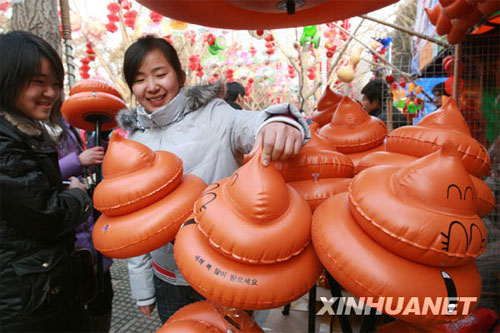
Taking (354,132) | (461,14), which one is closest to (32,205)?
(354,132)

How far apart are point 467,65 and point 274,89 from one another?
14322mm

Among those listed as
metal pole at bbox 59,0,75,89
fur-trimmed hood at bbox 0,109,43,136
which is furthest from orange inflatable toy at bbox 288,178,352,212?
metal pole at bbox 59,0,75,89

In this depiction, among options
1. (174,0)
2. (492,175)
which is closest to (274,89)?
(492,175)

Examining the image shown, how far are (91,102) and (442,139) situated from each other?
2.02m

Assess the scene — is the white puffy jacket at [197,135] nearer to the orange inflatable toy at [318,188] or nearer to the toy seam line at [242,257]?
the orange inflatable toy at [318,188]

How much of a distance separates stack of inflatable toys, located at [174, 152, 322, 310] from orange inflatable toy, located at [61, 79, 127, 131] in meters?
1.51

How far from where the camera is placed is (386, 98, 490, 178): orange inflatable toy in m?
1.18

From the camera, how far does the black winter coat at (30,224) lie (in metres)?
1.30

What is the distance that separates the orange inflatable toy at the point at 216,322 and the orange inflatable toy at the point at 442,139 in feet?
3.05

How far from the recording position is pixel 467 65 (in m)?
4.02

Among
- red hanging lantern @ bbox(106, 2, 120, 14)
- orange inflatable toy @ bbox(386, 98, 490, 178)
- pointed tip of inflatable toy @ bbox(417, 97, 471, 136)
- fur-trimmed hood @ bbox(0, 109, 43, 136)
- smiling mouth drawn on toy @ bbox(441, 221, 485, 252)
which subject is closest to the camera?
smiling mouth drawn on toy @ bbox(441, 221, 485, 252)

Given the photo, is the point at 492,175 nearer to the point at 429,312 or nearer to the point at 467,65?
the point at 467,65

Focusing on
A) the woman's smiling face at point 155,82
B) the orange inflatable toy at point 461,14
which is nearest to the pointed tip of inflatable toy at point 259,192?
the woman's smiling face at point 155,82

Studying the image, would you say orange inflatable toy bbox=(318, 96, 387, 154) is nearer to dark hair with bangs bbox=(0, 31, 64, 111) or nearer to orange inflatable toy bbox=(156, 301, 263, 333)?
orange inflatable toy bbox=(156, 301, 263, 333)
